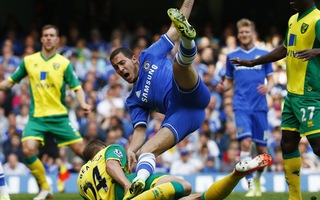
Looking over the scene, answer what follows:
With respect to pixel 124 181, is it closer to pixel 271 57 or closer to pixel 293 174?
pixel 293 174

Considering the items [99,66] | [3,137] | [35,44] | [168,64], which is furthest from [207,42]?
[168,64]

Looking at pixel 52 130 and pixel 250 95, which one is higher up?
pixel 250 95

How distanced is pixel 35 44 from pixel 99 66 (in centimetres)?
215

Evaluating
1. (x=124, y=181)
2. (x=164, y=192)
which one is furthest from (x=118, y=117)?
(x=164, y=192)

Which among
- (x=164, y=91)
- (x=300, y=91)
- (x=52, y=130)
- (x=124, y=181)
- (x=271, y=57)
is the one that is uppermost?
(x=271, y=57)

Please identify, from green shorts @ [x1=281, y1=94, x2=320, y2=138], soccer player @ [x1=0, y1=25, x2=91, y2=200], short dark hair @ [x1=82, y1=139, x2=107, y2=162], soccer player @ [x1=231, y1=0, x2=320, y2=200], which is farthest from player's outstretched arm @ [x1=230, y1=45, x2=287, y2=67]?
soccer player @ [x1=0, y1=25, x2=91, y2=200]

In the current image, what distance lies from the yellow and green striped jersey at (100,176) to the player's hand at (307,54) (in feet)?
7.74

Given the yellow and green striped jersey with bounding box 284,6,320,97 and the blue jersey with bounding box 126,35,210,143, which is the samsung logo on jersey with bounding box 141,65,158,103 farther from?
the yellow and green striped jersey with bounding box 284,6,320,97

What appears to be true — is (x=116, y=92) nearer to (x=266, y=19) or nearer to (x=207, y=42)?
(x=207, y=42)

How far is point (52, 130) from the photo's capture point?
1409 centimetres

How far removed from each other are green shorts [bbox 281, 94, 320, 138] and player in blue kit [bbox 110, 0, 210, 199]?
1032 mm

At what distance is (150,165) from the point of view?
32.1 feet

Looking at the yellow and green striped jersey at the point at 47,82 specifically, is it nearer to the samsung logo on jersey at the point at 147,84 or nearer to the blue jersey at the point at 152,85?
the blue jersey at the point at 152,85

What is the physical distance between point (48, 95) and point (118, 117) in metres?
5.55
